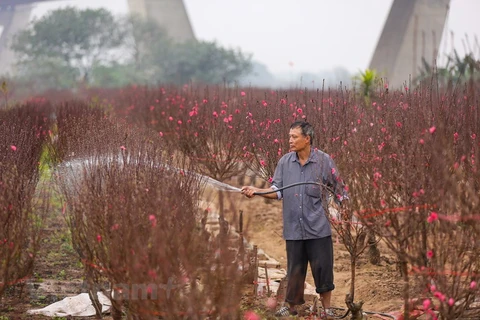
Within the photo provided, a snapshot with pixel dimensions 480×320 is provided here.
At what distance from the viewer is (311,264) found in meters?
6.05

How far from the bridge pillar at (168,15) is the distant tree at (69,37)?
2601mm

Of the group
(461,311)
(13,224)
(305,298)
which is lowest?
(305,298)

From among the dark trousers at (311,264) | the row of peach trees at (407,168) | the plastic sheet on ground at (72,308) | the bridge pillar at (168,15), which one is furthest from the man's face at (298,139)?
the bridge pillar at (168,15)

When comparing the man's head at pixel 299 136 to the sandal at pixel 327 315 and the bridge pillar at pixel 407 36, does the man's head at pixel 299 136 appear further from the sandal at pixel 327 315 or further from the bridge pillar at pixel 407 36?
the bridge pillar at pixel 407 36

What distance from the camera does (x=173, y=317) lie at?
14.3 ft

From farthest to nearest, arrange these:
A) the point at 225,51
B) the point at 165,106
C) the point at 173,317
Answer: the point at 225,51 < the point at 165,106 < the point at 173,317

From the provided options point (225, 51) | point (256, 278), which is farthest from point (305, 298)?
point (225, 51)

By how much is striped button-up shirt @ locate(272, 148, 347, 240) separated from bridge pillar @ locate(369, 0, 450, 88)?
2901cm

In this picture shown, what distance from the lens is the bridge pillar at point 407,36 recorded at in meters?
35.0

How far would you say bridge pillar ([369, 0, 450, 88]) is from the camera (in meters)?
35.0

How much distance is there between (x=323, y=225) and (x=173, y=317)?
6.26 feet

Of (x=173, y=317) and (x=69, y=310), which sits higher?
(x=173, y=317)

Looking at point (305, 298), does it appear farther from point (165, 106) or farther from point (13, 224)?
point (165, 106)

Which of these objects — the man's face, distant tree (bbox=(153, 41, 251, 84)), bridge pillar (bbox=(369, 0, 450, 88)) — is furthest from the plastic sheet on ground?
distant tree (bbox=(153, 41, 251, 84))
